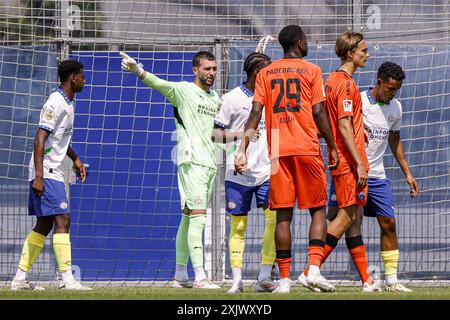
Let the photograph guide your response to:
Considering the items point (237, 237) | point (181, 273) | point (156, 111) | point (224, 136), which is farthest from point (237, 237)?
point (156, 111)

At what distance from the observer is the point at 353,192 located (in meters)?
10.6

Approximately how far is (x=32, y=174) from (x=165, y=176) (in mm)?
2915

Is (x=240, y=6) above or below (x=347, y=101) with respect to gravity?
above

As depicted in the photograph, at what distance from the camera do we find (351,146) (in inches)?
412

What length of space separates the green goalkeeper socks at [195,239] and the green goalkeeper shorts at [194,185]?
111mm

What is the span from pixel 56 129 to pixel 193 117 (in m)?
1.36

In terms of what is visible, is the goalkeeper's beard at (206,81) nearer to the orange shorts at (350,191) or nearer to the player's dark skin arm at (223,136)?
the player's dark skin arm at (223,136)

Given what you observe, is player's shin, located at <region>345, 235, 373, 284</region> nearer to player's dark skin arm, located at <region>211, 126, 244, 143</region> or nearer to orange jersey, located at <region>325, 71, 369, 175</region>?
orange jersey, located at <region>325, 71, 369, 175</region>

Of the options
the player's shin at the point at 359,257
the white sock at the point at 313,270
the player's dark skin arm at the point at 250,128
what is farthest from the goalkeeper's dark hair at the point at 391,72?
the white sock at the point at 313,270

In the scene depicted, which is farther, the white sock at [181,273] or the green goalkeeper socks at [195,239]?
the white sock at [181,273]

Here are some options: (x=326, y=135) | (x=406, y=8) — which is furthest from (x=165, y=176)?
(x=326, y=135)

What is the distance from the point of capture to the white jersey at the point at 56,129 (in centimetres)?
1134
